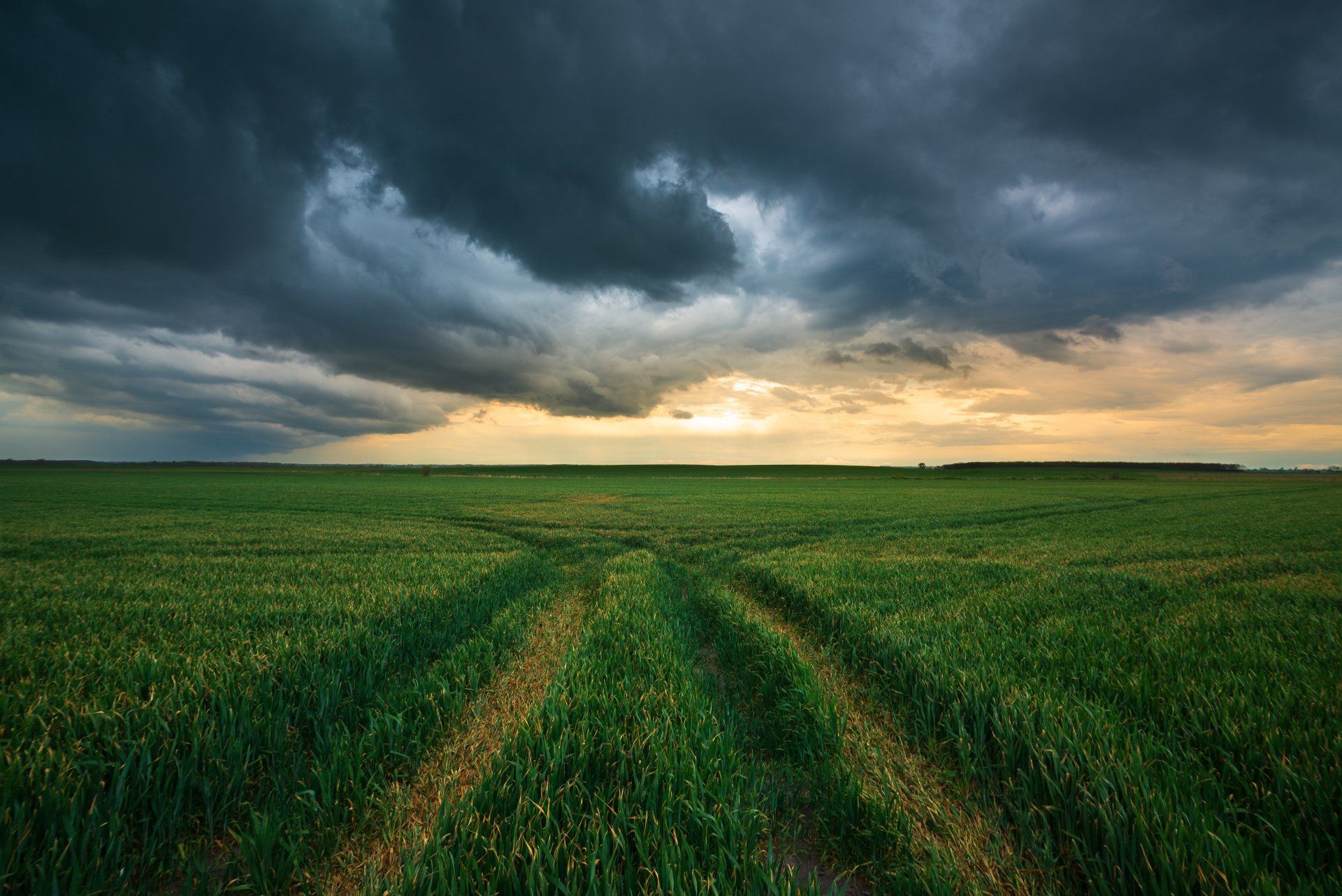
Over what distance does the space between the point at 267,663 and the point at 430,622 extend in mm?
2907

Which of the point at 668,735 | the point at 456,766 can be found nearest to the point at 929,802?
the point at 668,735

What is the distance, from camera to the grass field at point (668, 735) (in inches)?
124

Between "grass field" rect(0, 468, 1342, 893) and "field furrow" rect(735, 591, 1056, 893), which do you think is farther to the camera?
"field furrow" rect(735, 591, 1056, 893)

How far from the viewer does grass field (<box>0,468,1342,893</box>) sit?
315 cm

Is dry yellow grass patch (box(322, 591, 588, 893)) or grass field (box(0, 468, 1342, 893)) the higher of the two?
grass field (box(0, 468, 1342, 893))

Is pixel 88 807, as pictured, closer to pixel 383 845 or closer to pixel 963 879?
pixel 383 845

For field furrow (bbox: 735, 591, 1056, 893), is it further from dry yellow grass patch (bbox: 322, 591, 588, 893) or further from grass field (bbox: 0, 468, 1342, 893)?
dry yellow grass patch (bbox: 322, 591, 588, 893)

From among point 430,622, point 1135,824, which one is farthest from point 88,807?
point 1135,824

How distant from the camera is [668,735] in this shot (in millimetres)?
4297

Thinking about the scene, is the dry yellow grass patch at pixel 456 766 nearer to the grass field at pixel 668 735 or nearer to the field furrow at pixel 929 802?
the grass field at pixel 668 735

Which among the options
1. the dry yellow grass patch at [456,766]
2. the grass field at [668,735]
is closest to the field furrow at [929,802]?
the grass field at [668,735]

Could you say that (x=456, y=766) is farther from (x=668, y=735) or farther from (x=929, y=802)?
(x=929, y=802)

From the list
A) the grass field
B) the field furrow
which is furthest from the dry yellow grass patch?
the field furrow

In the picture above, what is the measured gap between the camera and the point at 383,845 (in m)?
3.62
